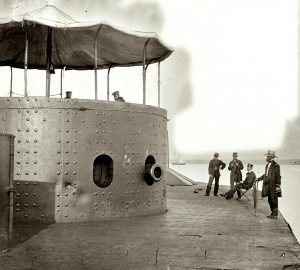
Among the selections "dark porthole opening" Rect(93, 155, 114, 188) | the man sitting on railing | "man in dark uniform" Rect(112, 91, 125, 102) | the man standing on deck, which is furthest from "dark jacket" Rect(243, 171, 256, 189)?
"dark porthole opening" Rect(93, 155, 114, 188)

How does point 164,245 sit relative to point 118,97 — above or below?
below

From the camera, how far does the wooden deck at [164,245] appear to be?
19.1 ft

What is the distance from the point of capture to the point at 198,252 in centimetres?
655

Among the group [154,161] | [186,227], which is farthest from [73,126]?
[186,227]

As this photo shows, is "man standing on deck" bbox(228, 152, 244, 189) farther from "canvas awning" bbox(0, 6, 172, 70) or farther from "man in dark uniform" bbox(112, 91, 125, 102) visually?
"man in dark uniform" bbox(112, 91, 125, 102)

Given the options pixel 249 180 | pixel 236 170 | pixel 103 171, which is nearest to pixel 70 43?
pixel 103 171

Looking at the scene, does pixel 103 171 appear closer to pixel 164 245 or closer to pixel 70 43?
pixel 164 245

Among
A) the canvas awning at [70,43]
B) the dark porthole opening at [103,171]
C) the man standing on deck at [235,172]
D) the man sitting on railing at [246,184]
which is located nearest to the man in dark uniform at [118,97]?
the canvas awning at [70,43]

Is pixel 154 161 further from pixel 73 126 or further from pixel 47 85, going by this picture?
pixel 47 85

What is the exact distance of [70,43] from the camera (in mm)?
12695

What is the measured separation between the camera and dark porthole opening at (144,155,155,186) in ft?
34.3

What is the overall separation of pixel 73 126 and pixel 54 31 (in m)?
3.85

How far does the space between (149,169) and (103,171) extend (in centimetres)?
102

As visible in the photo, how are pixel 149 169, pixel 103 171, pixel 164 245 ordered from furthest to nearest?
pixel 149 169, pixel 103 171, pixel 164 245
